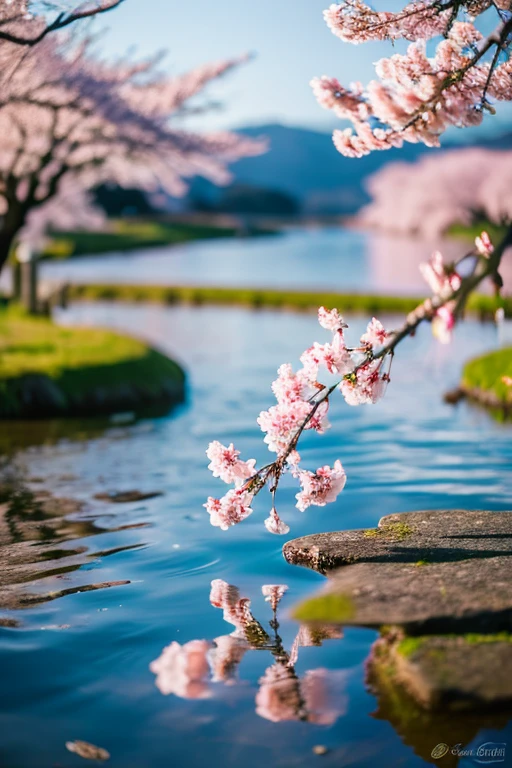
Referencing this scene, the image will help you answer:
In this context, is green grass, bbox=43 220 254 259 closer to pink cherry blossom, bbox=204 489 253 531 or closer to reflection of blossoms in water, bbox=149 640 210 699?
pink cherry blossom, bbox=204 489 253 531

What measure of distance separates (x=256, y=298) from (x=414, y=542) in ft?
79.6

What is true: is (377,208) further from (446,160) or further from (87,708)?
(87,708)

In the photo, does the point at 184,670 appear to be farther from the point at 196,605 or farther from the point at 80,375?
the point at 80,375

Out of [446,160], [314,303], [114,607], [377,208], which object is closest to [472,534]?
[114,607]

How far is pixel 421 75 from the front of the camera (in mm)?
6184

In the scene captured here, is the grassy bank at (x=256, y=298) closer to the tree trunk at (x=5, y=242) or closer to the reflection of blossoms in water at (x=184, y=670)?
the tree trunk at (x=5, y=242)

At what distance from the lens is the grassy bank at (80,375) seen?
13.5 metres

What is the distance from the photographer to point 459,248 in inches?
1668

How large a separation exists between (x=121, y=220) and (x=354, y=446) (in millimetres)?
74133

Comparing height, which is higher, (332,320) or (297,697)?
(332,320)

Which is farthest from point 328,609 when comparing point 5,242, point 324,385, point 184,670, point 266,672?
point 5,242

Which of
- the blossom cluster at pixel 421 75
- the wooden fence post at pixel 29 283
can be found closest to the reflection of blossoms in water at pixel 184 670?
the blossom cluster at pixel 421 75

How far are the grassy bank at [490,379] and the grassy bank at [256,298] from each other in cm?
948

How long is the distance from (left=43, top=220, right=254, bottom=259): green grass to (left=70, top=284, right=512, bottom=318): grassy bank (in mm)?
17837
